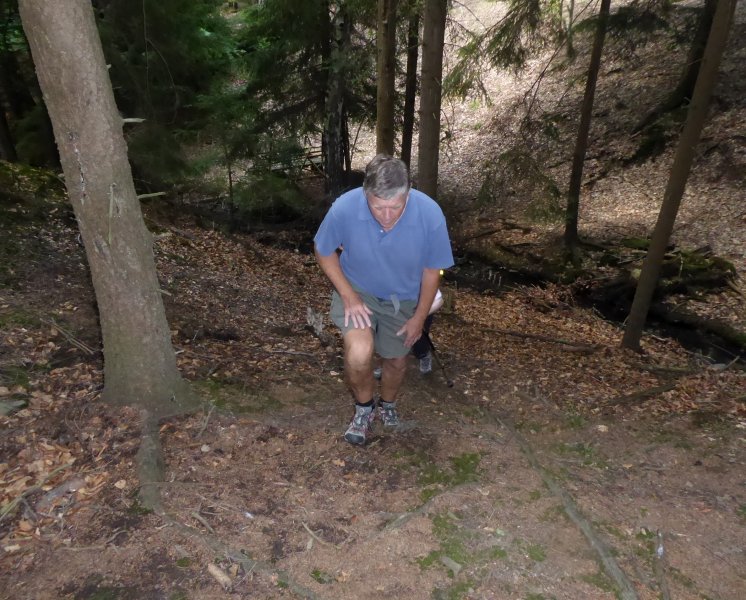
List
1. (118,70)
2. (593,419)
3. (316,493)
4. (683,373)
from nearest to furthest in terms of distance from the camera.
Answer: (316,493) < (593,419) < (683,373) < (118,70)

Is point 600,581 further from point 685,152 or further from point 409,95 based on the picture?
point 409,95

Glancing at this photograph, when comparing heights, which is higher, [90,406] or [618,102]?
[618,102]

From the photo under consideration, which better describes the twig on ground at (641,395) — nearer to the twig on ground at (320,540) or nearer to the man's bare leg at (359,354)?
the man's bare leg at (359,354)

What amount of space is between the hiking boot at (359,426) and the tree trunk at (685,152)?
4791 mm

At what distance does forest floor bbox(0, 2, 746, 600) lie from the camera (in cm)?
286

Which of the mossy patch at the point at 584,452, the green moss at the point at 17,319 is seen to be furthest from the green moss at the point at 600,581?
the green moss at the point at 17,319

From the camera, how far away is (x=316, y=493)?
135 inches

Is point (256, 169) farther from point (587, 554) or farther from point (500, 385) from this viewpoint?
point (587, 554)

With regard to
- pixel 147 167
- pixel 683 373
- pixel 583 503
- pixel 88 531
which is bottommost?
pixel 683 373

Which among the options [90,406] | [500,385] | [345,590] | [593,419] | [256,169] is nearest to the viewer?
[345,590]

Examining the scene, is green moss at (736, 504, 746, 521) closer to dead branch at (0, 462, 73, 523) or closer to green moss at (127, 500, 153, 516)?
green moss at (127, 500, 153, 516)

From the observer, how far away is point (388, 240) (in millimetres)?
3486

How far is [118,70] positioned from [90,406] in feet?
30.5

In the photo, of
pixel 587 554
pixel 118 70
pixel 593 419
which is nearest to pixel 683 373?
pixel 593 419
